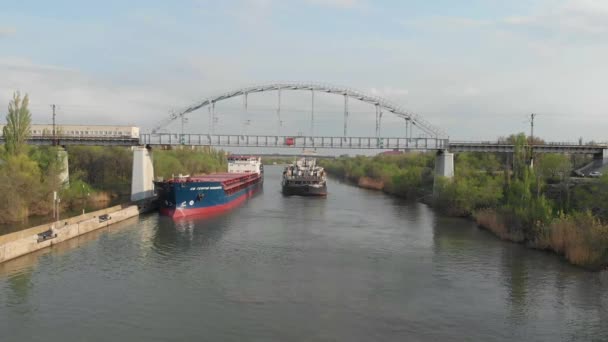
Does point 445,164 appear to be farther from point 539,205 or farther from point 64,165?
point 64,165

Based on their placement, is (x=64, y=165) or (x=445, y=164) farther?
(x=445, y=164)

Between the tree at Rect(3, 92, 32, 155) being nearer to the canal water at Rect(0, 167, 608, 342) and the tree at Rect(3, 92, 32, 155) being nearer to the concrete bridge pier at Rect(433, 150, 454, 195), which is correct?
the canal water at Rect(0, 167, 608, 342)

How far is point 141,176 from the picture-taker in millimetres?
56719

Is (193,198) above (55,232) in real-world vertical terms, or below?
above

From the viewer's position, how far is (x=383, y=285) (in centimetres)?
2355

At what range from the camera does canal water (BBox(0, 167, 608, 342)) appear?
58.4 feet

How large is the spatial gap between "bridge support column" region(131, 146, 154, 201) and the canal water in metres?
19.5

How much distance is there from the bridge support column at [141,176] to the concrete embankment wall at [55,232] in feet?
33.2

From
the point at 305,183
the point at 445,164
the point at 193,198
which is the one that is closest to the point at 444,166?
the point at 445,164

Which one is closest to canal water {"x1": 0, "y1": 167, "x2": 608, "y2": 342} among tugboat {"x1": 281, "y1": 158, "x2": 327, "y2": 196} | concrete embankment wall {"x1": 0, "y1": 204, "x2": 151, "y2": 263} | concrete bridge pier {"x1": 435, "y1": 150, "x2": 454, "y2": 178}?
concrete embankment wall {"x1": 0, "y1": 204, "x2": 151, "y2": 263}

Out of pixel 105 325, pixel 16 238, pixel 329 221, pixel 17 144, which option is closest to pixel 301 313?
pixel 105 325

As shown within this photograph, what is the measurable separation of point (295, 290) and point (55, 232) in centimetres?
1861

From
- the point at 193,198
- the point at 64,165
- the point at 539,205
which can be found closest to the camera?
the point at 539,205

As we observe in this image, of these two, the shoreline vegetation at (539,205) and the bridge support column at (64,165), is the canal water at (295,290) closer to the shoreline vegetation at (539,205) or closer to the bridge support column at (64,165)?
the shoreline vegetation at (539,205)
